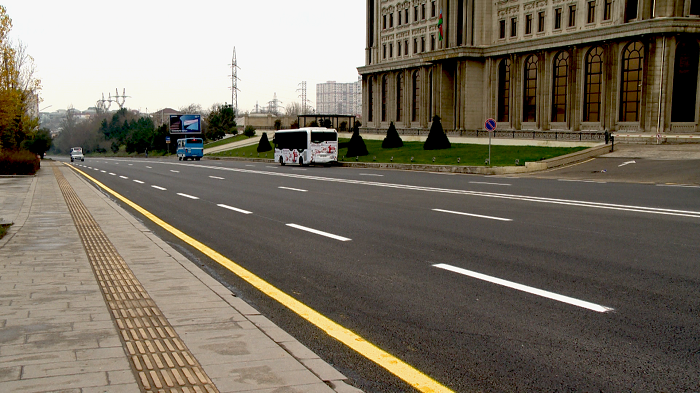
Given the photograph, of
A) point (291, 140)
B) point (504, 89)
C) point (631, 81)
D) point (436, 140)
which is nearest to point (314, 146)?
point (291, 140)

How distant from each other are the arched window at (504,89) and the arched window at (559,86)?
6786mm

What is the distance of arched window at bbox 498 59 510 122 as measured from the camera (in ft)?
219

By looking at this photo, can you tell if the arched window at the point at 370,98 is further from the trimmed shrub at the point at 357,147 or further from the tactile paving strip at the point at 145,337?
the tactile paving strip at the point at 145,337

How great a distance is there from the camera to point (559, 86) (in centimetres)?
6012

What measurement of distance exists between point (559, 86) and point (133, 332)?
60.7 meters

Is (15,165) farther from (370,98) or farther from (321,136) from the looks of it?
(370,98)

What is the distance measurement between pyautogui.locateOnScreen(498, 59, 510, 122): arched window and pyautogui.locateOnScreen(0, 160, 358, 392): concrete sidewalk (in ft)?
205

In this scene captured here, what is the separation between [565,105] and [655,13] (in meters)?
12.1

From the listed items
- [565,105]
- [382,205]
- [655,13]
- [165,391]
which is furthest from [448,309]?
[565,105]

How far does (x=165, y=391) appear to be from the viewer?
3.79 meters

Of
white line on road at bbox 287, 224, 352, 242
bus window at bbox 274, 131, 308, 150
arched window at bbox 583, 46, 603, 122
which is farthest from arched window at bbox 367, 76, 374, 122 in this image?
white line on road at bbox 287, 224, 352, 242

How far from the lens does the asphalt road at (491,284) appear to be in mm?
4402

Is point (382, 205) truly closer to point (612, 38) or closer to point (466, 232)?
point (466, 232)

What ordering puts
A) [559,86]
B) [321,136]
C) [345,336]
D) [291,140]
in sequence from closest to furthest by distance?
[345,336], [321,136], [291,140], [559,86]
